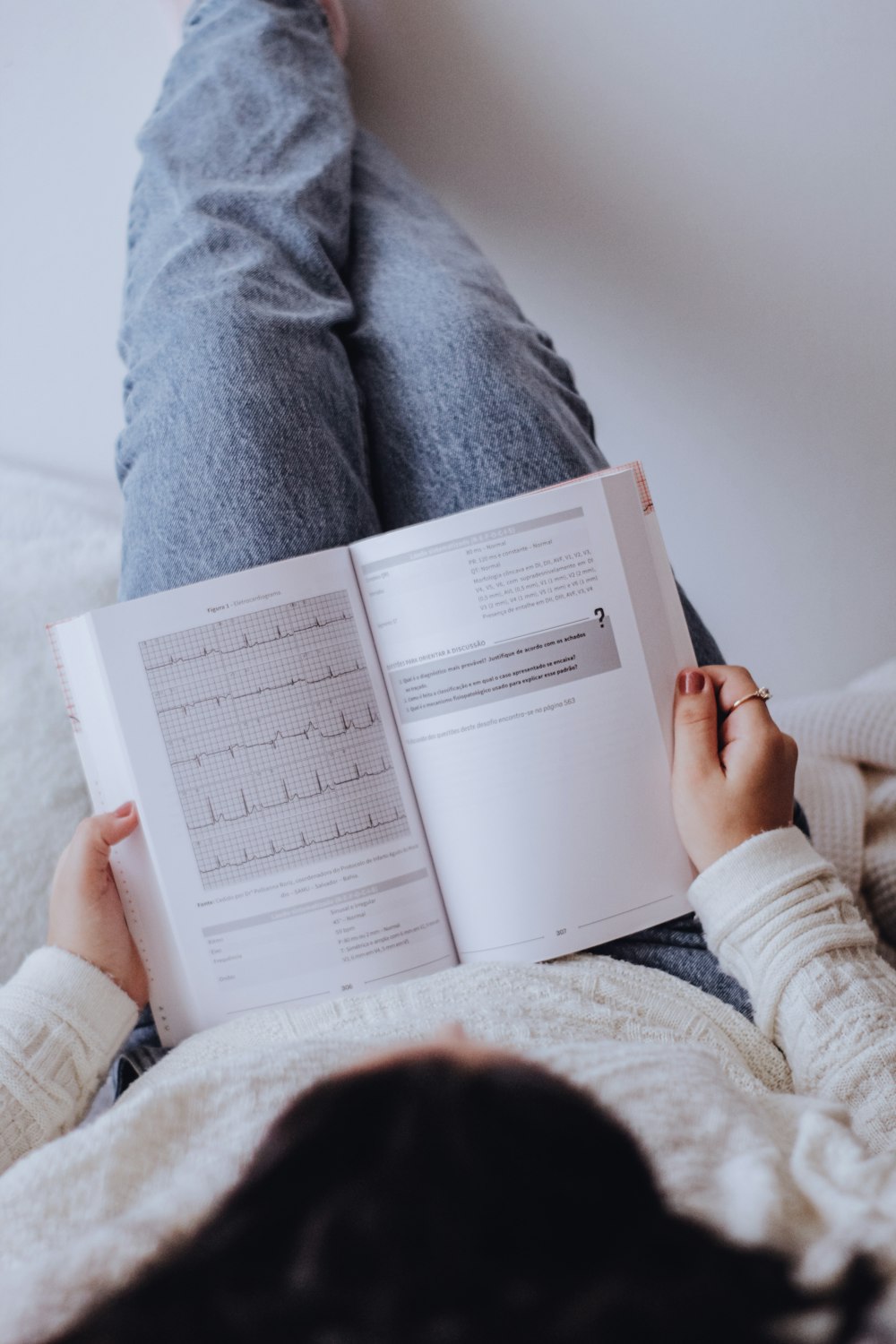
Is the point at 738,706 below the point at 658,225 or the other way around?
below

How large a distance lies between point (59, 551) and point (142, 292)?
236 mm

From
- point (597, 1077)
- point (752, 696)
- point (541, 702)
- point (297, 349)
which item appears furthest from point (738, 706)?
point (297, 349)

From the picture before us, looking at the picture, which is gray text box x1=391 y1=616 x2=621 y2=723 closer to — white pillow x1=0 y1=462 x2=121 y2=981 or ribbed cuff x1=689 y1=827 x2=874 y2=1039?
ribbed cuff x1=689 y1=827 x2=874 y2=1039

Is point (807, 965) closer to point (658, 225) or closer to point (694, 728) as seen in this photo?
point (694, 728)

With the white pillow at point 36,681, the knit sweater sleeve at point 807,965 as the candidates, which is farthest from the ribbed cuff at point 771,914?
the white pillow at point 36,681

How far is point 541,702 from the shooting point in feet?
1.95

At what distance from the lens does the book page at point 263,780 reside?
60 cm

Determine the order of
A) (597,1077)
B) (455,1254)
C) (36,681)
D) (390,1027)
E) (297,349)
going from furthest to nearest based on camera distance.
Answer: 1. (36,681)
2. (297,349)
3. (390,1027)
4. (597,1077)
5. (455,1254)

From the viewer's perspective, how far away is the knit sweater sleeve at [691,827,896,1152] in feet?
1.73

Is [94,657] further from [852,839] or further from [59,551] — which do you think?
[852,839]

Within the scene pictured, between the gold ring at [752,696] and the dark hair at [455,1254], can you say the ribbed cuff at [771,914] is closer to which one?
the gold ring at [752,696]

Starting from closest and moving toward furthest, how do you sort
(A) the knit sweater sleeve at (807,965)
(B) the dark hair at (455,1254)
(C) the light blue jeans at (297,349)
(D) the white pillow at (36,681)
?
(B) the dark hair at (455,1254)
(A) the knit sweater sleeve at (807,965)
(C) the light blue jeans at (297,349)
(D) the white pillow at (36,681)

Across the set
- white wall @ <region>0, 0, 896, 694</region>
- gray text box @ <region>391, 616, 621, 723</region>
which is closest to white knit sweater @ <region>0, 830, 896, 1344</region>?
gray text box @ <region>391, 616, 621, 723</region>

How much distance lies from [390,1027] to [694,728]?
0.25 meters
